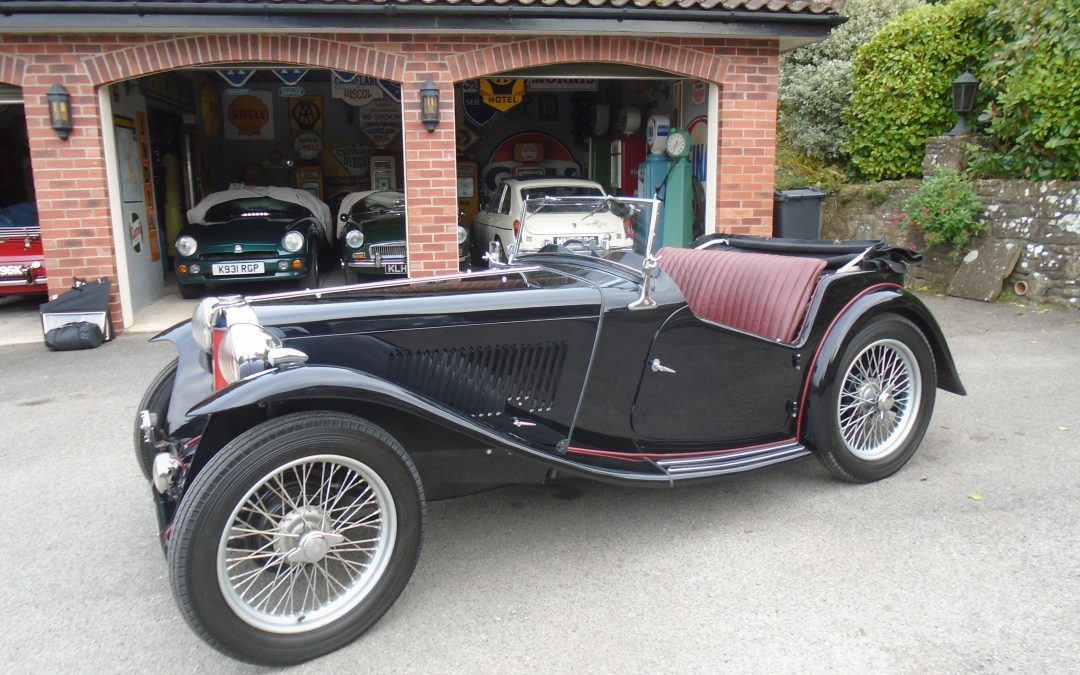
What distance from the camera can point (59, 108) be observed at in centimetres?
724

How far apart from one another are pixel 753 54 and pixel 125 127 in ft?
22.8

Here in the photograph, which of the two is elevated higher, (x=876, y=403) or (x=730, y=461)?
(x=876, y=403)

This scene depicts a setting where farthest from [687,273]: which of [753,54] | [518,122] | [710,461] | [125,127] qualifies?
[518,122]

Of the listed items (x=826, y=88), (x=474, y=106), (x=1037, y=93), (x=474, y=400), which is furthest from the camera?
(x=474, y=106)

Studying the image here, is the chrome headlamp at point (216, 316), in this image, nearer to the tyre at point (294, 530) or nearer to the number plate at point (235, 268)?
the tyre at point (294, 530)

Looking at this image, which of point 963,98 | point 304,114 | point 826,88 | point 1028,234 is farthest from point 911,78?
point 304,114

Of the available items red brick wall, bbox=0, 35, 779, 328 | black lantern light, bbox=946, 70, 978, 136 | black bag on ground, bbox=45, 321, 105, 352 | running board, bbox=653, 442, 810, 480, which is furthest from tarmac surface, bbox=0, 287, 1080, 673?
black lantern light, bbox=946, 70, 978, 136

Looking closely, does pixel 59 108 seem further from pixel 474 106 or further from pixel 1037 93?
pixel 1037 93

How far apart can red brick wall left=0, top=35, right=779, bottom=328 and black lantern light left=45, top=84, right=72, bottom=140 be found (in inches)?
3.3

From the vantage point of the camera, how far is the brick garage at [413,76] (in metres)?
7.34

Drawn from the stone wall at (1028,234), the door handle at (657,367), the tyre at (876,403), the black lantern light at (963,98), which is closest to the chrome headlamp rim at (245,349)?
the door handle at (657,367)

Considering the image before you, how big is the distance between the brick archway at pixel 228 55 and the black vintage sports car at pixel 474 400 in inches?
176

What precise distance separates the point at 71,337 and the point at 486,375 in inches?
224

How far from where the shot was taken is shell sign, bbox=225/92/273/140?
1491 cm
